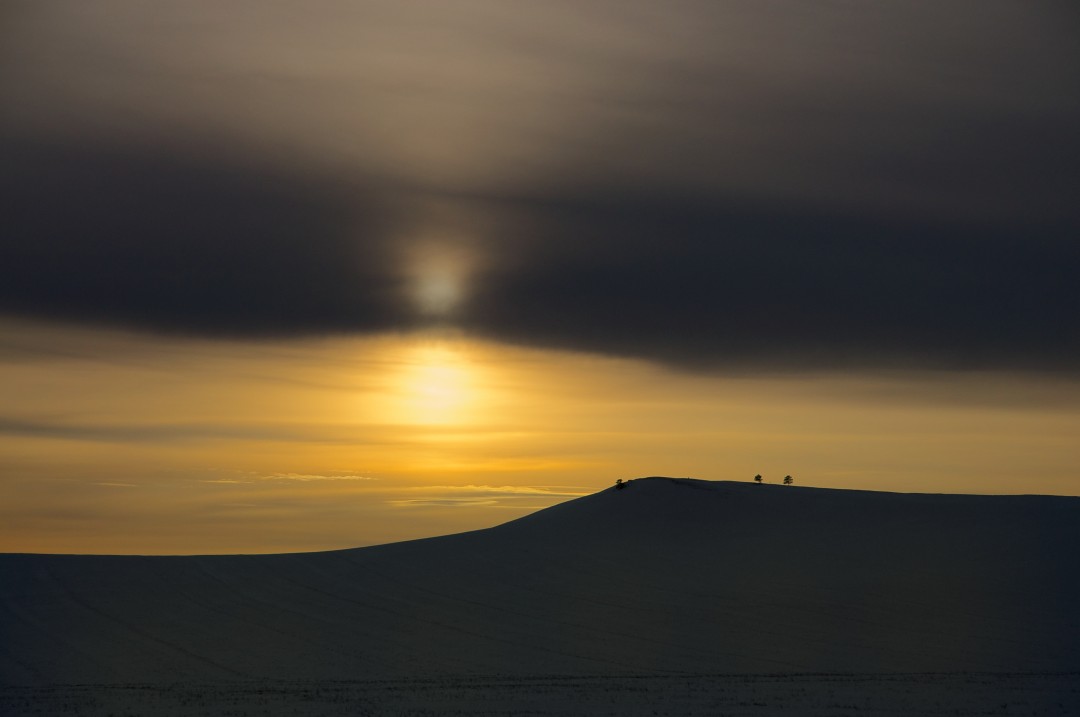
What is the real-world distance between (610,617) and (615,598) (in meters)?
2.96

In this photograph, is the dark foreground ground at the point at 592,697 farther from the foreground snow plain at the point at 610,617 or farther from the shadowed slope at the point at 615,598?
the shadowed slope at the point at 615,598

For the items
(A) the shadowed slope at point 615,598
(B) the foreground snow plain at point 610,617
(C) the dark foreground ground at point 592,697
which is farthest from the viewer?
(A) the shadowed slope at point 615,598

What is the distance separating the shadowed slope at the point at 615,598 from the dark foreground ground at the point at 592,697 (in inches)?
58.1

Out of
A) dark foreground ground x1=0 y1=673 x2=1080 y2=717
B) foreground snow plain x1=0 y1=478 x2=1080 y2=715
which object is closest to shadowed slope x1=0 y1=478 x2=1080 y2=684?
foreground snow plain x1=0 y1=478 x2=1080 y2=715

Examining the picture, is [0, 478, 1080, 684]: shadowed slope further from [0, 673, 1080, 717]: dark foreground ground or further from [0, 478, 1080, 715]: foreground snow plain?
[0, 673, 1080, 717]: dark foreground ground

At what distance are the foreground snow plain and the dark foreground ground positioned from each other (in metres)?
0.12

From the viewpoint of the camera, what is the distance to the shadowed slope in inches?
1417

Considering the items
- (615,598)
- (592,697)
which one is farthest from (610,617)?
(592,697)

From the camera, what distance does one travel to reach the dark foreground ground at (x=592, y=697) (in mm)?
29203

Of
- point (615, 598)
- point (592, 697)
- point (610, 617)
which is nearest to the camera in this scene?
point (592, 697)

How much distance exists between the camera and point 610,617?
42094 mm

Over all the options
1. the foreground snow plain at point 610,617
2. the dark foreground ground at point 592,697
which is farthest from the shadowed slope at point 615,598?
the dark foreground ground at point 592,697

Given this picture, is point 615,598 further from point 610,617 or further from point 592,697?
point 592,697

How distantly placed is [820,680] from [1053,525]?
26233mm
